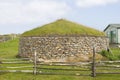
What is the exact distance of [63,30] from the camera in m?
26.0

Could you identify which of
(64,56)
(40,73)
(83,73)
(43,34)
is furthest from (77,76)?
(43,34)

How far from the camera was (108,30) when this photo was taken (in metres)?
48.4

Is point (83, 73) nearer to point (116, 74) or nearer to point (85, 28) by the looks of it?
point (116, 74)

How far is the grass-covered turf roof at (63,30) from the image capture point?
2564 cm

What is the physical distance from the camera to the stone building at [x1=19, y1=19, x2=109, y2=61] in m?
24.9

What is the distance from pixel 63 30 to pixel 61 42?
1.41 meters

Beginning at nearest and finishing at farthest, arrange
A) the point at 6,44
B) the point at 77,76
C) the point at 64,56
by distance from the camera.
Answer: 1. the point at 77,76
2. the point at 64,56
3. the point at 6,44

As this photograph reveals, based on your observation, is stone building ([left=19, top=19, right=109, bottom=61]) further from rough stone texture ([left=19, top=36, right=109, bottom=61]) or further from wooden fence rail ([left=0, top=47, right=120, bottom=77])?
wooden fence rail ([left=0, top=47, right=120, bottom=77])

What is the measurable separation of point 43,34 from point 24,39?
2129 mm

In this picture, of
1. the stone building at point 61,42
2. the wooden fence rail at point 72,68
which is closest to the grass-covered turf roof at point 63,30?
the stone building at point 61,42

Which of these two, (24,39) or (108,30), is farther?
(108,30)

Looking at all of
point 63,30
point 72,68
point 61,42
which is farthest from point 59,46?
point 72,68

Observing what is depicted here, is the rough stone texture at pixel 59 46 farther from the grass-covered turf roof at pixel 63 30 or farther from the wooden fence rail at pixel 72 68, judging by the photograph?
the wooden fence rail at pixel 72 68

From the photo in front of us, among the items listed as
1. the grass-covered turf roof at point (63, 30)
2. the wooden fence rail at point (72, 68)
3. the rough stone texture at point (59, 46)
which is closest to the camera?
the wooden fence rail at point (72, 68)
